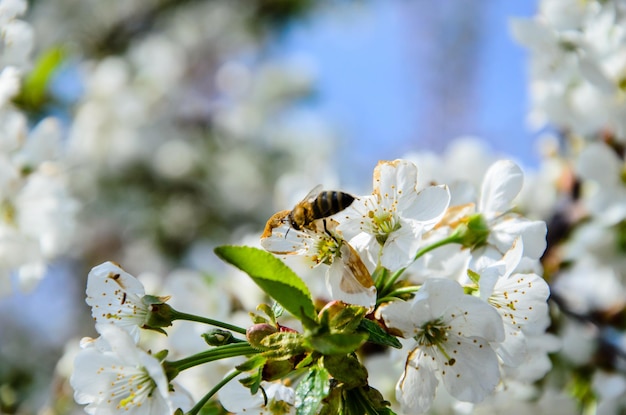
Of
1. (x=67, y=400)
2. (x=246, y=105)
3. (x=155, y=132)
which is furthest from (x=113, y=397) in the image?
(x=246, y=105)

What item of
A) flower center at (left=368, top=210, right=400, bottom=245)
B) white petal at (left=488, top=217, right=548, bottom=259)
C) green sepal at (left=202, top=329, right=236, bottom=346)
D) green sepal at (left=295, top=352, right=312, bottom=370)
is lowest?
green sepal at (left=295, top=352, right=312, bottom=370)

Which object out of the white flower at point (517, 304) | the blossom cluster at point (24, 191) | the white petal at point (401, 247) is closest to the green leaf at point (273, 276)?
the white petal at point (401, 247)

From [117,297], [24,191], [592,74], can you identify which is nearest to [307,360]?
[117,297]

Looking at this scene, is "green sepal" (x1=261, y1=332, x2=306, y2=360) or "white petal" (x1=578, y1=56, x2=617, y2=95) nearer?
"green sepal" (x1=261, y1=332, x2=306, y2=360)

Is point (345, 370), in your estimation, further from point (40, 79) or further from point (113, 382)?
point (40, 79)

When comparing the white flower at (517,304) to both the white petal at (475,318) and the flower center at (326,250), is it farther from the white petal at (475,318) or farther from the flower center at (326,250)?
the flower center at (326,250)

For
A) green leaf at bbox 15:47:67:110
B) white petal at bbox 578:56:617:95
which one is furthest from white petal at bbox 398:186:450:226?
green leaf at bbox 15:47:67:110

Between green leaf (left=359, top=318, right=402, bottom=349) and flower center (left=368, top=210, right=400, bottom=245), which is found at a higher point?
flower center (left=368, top=210, right=400, bottom=245)

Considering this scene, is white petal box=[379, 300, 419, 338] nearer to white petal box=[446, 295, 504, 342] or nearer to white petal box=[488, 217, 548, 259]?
white petal box=[446, 295, 504, 342]
